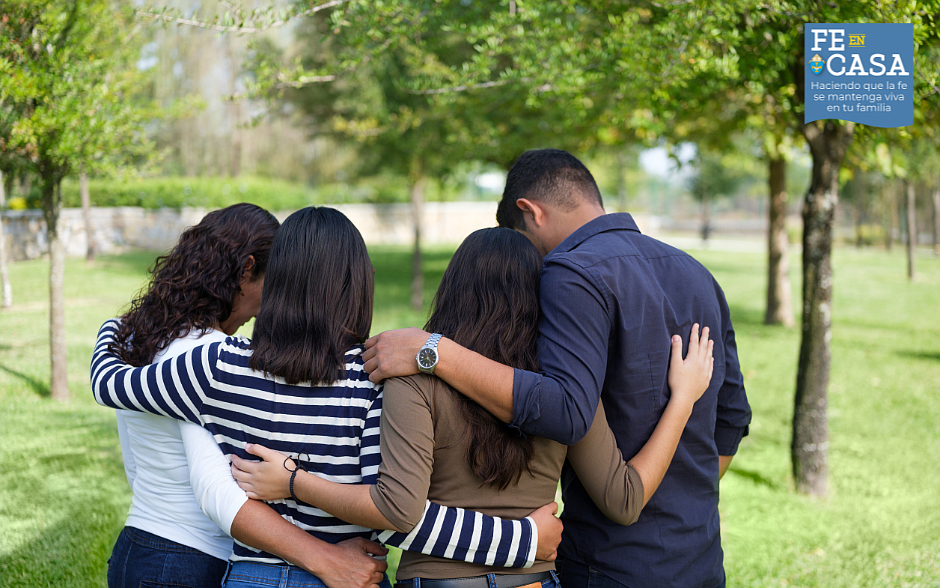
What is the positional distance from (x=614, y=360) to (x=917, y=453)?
5.41 metres

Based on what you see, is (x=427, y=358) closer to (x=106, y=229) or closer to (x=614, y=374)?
(x=614, y=374)

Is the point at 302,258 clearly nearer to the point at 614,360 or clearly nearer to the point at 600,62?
the point at 614,360

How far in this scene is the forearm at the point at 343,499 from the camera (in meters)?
1.48

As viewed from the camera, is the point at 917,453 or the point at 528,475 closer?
the point at 528,475

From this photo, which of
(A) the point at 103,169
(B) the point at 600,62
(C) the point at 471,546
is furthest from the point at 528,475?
(A) the point at 103,169

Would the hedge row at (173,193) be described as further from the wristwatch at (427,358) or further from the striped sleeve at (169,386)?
the wristwatch at (427,358)

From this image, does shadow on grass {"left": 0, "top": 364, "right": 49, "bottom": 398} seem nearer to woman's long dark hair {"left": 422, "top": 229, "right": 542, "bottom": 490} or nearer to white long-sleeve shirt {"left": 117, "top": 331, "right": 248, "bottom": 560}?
white long-sleeve shirt {"left": 117, "top": 331, "right": 248, "bottom": 560}

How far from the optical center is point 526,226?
2.19 m

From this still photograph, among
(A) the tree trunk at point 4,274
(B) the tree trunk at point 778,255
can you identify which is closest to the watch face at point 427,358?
(A) the tree trunk at point 4,274

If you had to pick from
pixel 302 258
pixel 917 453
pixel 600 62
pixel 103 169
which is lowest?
pixel 917 453

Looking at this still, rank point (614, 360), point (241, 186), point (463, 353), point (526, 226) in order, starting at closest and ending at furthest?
1. point (463, 353)
2. point (614, 360)
3. point (526, 226)
4. point (241, 186)

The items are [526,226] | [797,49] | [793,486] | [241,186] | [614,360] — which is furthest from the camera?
[241,186]

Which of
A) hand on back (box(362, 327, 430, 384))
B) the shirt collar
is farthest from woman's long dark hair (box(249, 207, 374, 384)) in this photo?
the shirt collar

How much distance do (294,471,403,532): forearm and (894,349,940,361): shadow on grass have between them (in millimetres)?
9670
